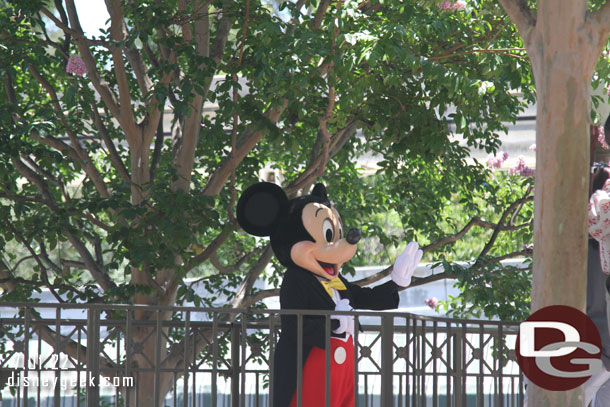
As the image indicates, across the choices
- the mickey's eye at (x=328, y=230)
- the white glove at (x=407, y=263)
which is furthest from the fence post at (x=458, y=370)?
the mickey's eye at (x=328, y=230)

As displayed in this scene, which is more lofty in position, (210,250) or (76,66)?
(76,66)

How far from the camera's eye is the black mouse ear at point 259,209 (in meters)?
6.09

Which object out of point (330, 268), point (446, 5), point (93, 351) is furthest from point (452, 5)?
point (93, 351)

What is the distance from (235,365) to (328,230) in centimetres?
120

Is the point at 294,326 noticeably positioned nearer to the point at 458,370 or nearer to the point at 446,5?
the point at 458,370

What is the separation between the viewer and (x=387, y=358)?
501 cm

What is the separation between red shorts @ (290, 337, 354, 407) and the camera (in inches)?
215

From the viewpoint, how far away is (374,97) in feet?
24.7

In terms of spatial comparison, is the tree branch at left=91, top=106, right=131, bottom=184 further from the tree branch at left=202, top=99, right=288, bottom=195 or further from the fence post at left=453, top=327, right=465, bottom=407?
the fence post at left=453, top=327, right=465, bottom=407

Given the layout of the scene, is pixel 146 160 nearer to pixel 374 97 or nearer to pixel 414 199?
pixel 374 97

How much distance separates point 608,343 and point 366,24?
3240 mm

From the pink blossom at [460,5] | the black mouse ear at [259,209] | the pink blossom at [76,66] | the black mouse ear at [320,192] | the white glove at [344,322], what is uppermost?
the pink blossom at [460,5]

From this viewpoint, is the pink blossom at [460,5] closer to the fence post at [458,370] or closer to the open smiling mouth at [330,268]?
the open smiling mouth at [330,268]

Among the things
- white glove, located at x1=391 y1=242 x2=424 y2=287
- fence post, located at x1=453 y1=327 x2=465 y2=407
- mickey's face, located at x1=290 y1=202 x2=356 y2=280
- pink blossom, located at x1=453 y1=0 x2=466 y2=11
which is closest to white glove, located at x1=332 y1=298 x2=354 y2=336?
mickey's face, located at x1=290 y1=202 x2=356 y2=280
